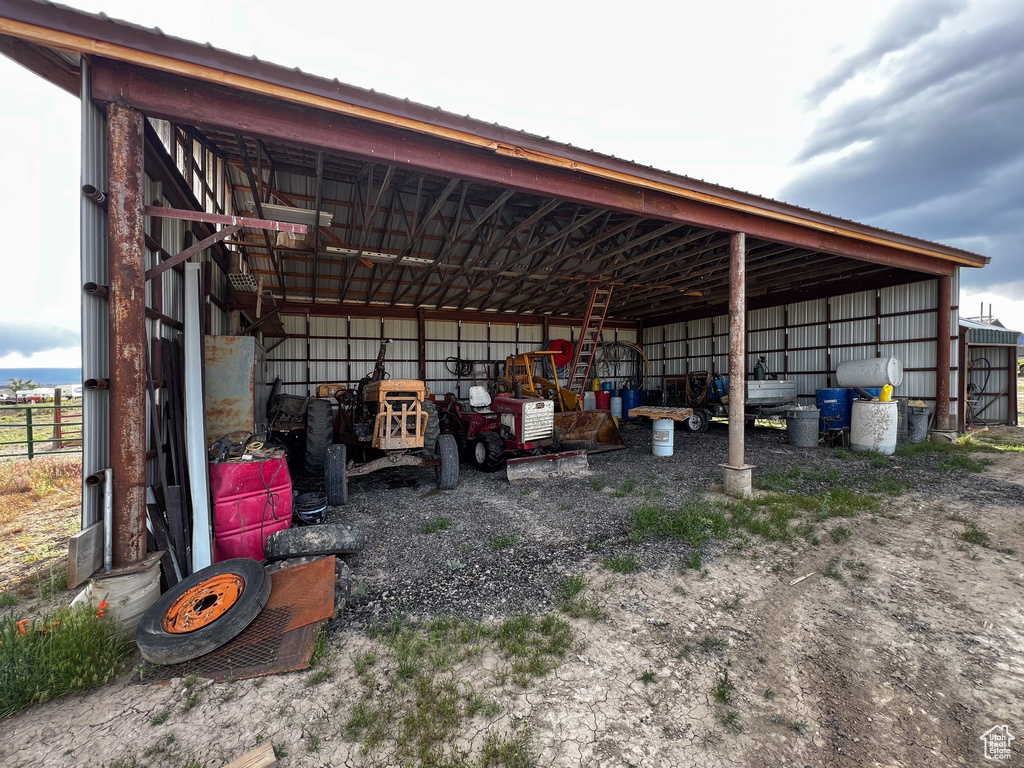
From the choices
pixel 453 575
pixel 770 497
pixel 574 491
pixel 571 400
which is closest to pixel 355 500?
pixel 453 575

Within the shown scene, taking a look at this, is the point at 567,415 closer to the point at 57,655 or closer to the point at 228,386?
the point at 228,386

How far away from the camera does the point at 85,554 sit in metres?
2.52

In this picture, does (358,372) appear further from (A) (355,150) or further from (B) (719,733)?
(B) (719,733)

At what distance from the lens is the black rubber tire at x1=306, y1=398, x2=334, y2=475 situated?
5.90 meters

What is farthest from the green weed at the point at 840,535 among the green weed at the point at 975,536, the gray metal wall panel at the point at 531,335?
the gray metal wall panel at the point at 531,335

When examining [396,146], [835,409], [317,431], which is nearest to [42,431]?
[317,431]

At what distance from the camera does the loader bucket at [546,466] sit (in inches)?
247

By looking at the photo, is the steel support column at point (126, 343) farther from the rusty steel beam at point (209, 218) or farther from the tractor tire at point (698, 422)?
the tractor tire at point (698, 422)

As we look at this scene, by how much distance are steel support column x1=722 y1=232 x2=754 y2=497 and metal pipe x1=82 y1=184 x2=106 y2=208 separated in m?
6.34

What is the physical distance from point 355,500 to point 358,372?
325 inches

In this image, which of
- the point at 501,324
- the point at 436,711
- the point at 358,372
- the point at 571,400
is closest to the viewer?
the point at 436,711

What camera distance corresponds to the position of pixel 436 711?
6.42 ft

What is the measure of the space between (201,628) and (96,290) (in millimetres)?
2305

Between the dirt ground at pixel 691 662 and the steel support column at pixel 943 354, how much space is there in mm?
5692
